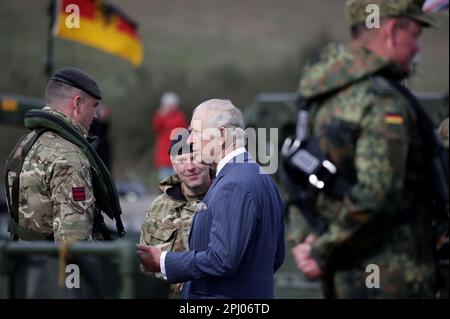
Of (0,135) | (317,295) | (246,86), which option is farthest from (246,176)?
(246,86)

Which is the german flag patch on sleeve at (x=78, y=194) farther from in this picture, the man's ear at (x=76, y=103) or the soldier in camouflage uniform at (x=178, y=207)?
the soldier in camouflage uniform at (x=178, y=207)

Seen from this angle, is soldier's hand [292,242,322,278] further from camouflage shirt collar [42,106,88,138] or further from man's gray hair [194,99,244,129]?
camouflage shirt collar [42,106,88,138]

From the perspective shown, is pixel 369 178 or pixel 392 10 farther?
pixel 392 10

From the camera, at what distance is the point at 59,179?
5.53 metres

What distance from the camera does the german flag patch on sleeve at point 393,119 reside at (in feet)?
14.3

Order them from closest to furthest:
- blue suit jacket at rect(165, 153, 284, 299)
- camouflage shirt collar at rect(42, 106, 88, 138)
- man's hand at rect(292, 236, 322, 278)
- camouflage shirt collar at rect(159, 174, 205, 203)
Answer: man's hand at rect(292, 236, 322, 278) → blue suit jacket at rect(165, 153, 284, 299) → camouflage shirt collar at rect(42, 106, 88, 138) → camouflage shirt collar at rect(159, 174, 205, 203)

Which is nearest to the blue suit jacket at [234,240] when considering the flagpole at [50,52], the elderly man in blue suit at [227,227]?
the elderly man in blue suit at [227,227]

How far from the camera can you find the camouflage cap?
4.53 meters

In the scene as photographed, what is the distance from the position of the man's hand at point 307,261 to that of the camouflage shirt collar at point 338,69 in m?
0.57

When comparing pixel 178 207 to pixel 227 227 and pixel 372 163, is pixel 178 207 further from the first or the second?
pixel 372 163

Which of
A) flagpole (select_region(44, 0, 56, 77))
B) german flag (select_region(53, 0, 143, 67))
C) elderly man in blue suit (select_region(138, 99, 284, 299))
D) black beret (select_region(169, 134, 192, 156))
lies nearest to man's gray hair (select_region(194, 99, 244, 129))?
elderly man in blue suit (select_region(138, 99, 284, 299))

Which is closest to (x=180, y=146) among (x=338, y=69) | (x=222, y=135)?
(x=222, y=135)

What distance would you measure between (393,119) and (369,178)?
0.24m

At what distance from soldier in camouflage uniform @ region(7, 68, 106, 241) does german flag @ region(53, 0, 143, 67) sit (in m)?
6.07
